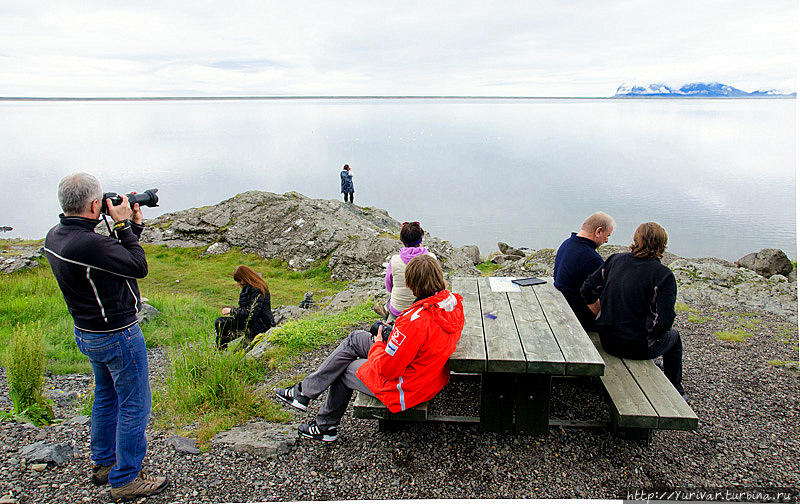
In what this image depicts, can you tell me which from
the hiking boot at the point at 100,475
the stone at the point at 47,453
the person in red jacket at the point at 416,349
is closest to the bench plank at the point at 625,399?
the person in red jacket at the point at 416,349

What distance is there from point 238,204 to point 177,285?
18.8 ft

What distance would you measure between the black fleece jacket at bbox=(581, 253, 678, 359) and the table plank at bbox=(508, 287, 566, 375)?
611mm

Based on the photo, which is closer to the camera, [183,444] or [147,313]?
[183,444]

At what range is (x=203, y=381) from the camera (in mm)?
4762

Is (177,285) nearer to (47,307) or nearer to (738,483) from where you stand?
(47,307)

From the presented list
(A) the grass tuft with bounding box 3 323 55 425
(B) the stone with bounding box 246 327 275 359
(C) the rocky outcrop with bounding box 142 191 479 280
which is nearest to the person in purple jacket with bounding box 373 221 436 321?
(B) the stone with bounding box 246 327 275 359

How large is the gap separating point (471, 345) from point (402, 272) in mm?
1827

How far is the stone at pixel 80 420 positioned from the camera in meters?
4.45

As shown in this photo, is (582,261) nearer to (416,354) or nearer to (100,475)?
Answer: (416,354)

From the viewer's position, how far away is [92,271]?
317 cm

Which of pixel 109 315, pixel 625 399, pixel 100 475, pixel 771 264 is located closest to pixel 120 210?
pixel 109 315

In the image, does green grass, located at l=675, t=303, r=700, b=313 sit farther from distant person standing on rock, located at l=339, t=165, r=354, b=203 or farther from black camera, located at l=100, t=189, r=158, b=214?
distant person standing on rock, located at l=339, t=165, r=354, b=203

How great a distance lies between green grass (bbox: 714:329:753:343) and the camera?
6762 mm

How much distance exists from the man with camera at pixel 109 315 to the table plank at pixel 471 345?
2226 mm
